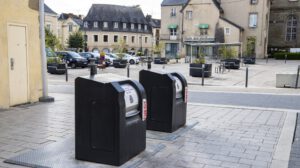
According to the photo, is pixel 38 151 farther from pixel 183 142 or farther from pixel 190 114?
pixel 190 114

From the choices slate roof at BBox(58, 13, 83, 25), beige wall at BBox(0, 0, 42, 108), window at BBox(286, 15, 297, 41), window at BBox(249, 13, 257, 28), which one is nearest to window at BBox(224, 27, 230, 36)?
window at BBox(249, 13, 257, 28)

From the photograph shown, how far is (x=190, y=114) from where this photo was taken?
8141 millimetres

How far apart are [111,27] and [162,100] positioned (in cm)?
6621

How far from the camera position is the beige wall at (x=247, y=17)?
49.2 meters

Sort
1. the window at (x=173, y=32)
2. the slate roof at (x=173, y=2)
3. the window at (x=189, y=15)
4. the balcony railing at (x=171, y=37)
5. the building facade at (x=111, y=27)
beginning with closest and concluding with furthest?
the window at (x=189, y=15) < the balcony railing at (x=171, y=37) < the window at (x=173, y=32) < the slate roof at (x=173, y=2) < the building facade at (x=111, y=27)

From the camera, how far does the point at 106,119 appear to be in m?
4.40

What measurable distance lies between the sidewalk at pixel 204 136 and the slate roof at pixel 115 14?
63.4 metres

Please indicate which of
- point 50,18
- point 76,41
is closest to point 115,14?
point 76,41

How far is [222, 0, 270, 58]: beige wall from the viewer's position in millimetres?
49219

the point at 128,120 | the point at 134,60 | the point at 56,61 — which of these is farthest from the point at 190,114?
the point at 134,60

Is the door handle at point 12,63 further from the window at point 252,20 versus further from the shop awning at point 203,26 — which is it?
the window at point 252,20

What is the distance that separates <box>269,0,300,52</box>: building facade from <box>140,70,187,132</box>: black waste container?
5478 cm

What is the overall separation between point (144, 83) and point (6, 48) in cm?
391

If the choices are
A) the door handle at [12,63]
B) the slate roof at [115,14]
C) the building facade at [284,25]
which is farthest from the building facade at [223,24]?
the door handle at [12,63]
